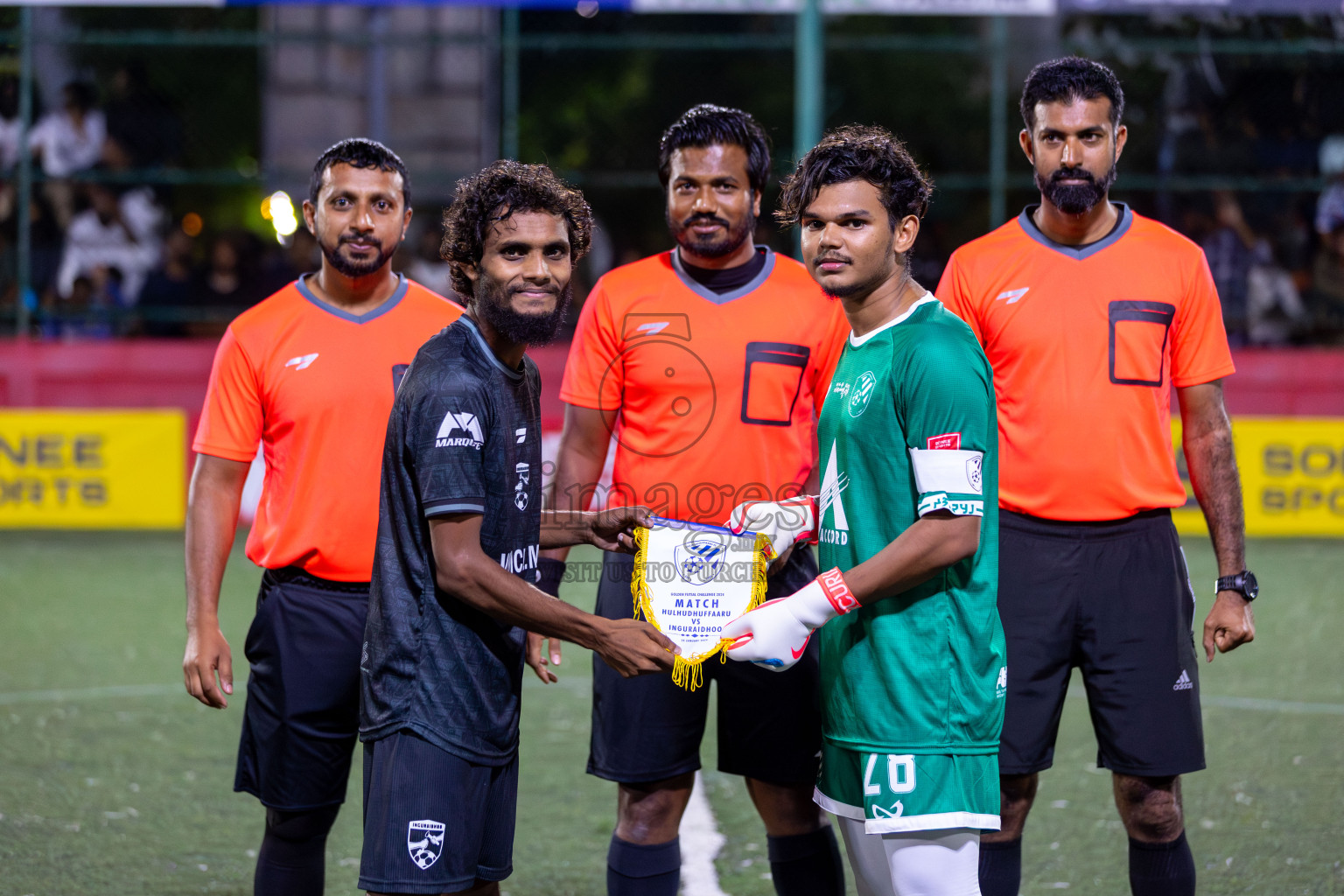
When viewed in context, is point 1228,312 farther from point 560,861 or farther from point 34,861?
point 34,861

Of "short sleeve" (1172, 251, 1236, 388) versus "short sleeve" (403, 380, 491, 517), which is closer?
"short sleeve" (403, 380, 491, 517)

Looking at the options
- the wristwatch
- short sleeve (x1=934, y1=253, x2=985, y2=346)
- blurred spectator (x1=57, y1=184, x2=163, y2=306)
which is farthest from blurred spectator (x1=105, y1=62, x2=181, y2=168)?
the wristwatch

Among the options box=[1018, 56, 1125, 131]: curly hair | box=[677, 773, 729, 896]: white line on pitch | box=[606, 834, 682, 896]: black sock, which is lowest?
box=[677, 773, 729, 896]: white line on pitch

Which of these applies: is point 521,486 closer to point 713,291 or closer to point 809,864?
point 713,291

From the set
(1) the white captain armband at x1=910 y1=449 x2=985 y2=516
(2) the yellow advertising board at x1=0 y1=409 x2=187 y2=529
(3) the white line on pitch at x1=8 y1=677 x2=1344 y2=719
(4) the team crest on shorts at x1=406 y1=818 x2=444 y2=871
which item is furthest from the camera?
(2) the yellow advertising board at x1=0 y1=409 x2=187 y2=529

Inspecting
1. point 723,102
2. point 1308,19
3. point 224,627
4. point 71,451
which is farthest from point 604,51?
point 224,627

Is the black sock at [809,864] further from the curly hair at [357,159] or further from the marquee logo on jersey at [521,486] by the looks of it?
the curly hair at [357,159]

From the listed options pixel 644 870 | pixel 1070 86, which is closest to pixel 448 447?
pixel 644 870

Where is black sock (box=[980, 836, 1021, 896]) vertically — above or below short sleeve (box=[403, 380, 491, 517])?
below

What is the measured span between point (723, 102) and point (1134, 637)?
66.9 feet

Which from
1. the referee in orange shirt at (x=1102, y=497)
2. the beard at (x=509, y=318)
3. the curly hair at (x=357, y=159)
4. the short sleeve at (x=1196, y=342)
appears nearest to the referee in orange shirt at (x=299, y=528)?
the curly hair at (x=357, y=159)

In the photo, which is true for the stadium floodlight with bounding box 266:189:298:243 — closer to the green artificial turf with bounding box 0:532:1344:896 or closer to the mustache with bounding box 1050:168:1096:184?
the green artificial turf with bounding box 0:532:1344:896

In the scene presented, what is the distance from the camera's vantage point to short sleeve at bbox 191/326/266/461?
4074 mm

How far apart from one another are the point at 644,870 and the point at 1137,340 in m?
2.04
